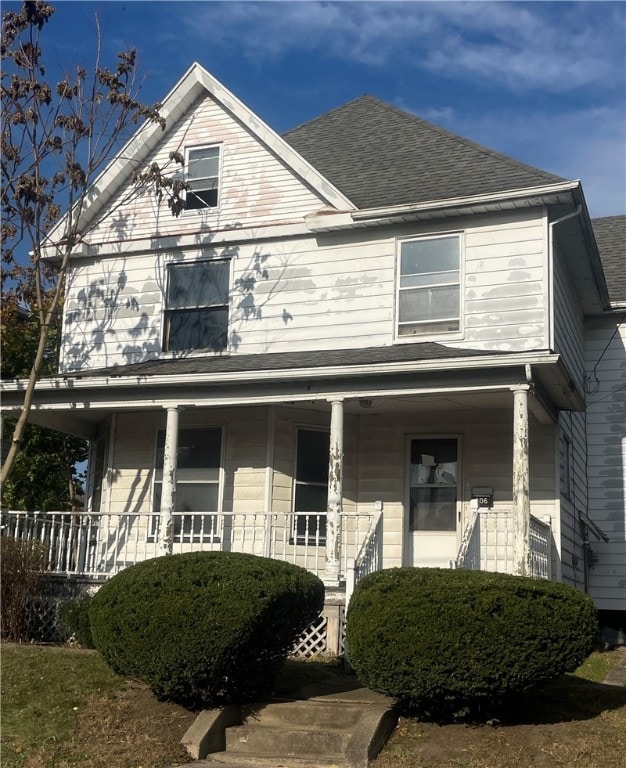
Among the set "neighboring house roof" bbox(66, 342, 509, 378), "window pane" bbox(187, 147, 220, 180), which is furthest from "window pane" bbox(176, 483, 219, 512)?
"window pane" bbox(187, 147, 220, 180)

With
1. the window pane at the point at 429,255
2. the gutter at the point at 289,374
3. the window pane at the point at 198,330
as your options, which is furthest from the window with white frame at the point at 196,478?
the window pane at the point at 429,255

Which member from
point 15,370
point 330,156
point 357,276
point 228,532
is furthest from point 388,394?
point 15,370

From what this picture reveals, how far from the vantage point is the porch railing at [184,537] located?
14031 mm

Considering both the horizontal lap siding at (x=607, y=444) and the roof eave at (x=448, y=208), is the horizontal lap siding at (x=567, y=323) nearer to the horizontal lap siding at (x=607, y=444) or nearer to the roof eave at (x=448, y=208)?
the horizontal lap siding at (x=607, y=444)

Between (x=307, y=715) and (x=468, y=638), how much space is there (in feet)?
6.18

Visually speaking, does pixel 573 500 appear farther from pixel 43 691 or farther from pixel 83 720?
pixel 83 720

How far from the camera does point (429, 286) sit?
574 inches

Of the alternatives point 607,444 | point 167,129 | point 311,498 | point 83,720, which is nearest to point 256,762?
point 83,720

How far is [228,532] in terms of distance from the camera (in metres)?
15.1

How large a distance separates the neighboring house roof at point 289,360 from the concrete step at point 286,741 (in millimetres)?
5417

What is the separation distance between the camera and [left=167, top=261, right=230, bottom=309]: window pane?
1603 centimetres

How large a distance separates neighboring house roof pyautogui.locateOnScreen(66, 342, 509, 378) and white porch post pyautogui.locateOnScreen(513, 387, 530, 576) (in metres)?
0.73

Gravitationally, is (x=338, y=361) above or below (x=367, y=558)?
above

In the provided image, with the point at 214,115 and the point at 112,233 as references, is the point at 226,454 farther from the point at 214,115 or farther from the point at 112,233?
the point at 214,115
